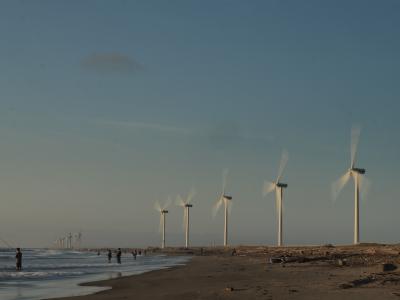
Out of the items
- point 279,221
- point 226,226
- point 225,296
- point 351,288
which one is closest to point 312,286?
point 351,288

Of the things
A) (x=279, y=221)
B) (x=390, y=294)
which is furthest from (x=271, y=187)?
(x=390, y=294)

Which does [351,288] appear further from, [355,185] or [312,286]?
[355,185]

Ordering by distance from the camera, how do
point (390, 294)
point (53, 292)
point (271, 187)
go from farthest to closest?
point (271, 187) → point (53, 292) → point (390, 294)

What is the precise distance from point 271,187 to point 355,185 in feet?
153

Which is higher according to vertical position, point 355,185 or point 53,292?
point 355,185

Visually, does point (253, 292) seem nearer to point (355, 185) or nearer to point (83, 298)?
point (83, 298)

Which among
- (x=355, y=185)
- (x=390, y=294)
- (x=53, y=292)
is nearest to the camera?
(x=390, y=294)

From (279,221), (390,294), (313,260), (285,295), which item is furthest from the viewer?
(279,221)

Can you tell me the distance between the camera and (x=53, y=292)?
106 feet

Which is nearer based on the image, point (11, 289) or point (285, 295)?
point (285, 295)

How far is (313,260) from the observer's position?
193ft

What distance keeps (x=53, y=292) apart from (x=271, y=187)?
132 m

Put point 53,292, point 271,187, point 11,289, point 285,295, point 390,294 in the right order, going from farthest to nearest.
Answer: point 271,187
point 11,289
point 53,292
point 285,295
point 390,294

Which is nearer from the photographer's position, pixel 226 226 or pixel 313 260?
pixel 313 260
